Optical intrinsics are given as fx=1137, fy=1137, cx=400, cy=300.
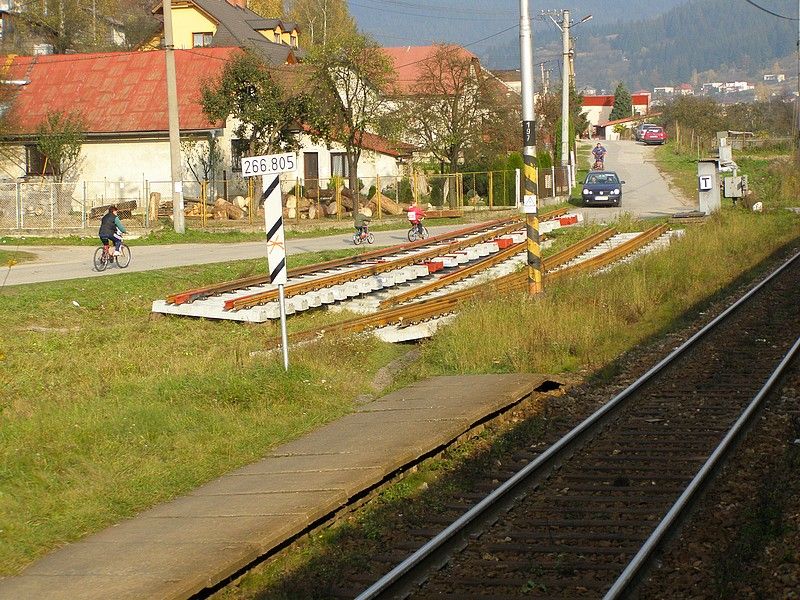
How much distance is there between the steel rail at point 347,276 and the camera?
68.1ft

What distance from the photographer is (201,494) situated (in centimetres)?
966

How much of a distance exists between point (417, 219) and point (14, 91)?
1096 inches

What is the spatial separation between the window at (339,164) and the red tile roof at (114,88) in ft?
21.6

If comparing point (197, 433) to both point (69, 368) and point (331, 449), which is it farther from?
point (69, 368)

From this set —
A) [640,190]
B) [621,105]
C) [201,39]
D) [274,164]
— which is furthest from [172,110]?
[621,105]

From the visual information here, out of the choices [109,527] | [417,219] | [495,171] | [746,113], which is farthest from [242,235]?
[746,113]

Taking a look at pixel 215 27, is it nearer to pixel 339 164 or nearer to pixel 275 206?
pixel 339 164

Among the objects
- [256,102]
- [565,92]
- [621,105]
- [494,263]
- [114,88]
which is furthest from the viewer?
[621,105]

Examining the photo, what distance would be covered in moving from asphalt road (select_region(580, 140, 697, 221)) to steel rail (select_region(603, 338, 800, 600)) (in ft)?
90.5

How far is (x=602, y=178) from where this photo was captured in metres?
50.1

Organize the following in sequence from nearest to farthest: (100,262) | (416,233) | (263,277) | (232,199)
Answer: (263,277)
(100,262)
(416,233)
(232,199)

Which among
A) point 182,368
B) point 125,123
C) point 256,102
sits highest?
point 256,102

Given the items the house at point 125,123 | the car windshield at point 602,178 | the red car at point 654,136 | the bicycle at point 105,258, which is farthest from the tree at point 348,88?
the red car at point 654,136

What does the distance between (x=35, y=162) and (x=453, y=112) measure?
62.2 ft
